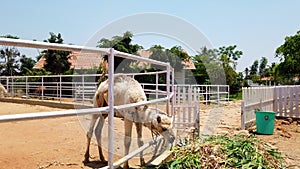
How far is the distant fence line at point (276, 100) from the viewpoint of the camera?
797 centimetres

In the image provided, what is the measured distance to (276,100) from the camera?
9.59 m

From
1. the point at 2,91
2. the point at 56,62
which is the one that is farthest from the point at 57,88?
the point at 56,62

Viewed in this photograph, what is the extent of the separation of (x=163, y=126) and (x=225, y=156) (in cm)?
84

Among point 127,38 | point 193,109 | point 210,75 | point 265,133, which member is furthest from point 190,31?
point 210,75

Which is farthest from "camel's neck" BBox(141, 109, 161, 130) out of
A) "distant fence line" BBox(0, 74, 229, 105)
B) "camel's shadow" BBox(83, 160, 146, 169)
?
"distant fence line" BBox(0, 74, 229, 105)

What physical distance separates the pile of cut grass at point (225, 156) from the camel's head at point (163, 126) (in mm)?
190

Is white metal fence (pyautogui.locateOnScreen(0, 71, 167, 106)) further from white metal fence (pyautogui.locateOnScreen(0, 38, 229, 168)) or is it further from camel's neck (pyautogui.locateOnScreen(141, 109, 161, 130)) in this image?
camel's neck (pyautogui.locateOnScreen(141, 109, 161, 130))

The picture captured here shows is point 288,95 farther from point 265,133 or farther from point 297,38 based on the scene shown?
point 297,38

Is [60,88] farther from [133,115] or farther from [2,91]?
[133,115]

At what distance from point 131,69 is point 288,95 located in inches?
236

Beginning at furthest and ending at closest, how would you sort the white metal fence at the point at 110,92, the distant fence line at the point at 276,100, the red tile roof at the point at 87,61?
the red tile roof at the point at 87,61 < the distant fence line at the point at 276,100 < the white metal fence at the point at 110,92

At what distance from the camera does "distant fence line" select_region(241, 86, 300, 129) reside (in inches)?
314

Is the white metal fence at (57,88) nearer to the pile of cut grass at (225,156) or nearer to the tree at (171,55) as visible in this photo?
the tree at (171,55)

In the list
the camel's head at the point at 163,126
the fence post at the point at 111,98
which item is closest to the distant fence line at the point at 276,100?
the camel's head at the point at 163,126
